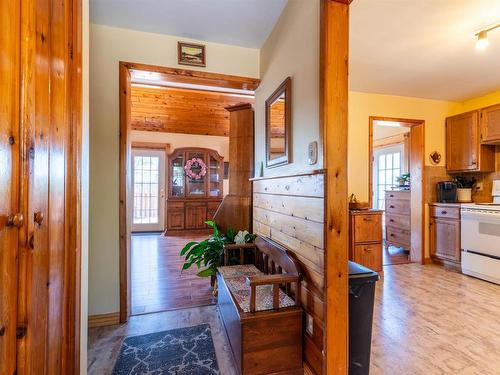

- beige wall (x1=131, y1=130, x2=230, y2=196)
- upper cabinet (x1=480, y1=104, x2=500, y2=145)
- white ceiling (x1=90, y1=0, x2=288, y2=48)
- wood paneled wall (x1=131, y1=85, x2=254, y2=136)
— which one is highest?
wood paneled wall (x1=131, y1=85, x2=254, y2=136)

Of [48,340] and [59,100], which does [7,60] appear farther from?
[48,340]

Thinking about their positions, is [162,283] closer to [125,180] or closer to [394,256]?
[125,180]

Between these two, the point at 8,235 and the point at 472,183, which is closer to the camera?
the point at 8,235

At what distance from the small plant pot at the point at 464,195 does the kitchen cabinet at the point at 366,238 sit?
1.57m

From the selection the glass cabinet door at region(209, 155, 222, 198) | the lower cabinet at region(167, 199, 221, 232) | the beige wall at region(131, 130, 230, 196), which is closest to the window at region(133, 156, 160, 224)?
the beige wall at region(131, 130, 230, 196)

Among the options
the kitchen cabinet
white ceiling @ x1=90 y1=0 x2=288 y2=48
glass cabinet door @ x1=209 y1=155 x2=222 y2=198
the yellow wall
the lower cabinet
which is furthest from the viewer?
glass cabinet door @ x1=209 y1=155 x2=222 y2=198

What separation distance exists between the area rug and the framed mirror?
1528 millimetres

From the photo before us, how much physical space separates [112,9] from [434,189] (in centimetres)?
474

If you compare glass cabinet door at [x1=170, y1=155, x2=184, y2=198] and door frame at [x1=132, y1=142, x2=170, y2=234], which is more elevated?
door frame at [x1=132, y1=142, x2=170, y2=234]

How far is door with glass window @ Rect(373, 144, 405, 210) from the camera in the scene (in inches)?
211

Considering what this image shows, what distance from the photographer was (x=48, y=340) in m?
0.93

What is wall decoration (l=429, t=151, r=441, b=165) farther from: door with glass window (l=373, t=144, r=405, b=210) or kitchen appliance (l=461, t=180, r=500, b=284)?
door with glass window (l=373, t=144, r=405, b=210)

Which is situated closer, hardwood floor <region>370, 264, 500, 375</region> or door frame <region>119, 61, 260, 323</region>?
hardwood floor <region>370, 264, 500, 375</region>

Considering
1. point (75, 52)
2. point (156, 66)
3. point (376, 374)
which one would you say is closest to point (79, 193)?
point (75, 52)
